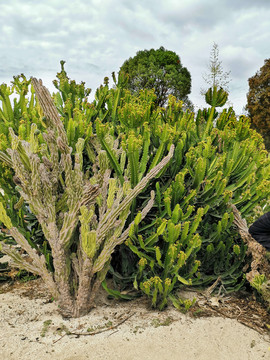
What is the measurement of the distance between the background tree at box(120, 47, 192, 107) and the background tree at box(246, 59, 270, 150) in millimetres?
8000

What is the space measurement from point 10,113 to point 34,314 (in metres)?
2.10

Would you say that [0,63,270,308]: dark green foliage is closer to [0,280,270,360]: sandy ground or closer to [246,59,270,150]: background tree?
[0,280,270,360]: sandy ground

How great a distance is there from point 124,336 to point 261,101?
28.3 metres

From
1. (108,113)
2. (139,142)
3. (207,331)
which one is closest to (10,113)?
(108,113)

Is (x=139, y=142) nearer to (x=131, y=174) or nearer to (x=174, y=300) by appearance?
(x=131, y=174)

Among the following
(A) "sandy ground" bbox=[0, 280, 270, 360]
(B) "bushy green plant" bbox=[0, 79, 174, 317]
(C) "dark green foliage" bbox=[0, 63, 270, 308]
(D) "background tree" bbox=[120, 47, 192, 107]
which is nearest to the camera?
(A) "sandy ground" bbox=[0, 280, 270, 360]

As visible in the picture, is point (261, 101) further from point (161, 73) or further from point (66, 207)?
point (66, 207)

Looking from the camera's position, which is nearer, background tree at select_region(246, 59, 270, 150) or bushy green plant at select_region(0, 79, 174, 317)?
bushy green plant at select_region(0, 79, 174, 317)

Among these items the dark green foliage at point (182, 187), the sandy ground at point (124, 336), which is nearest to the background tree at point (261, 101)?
the dark green foliage at point (182, 187)

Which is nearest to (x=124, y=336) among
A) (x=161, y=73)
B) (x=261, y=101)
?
(x=161, y=73)

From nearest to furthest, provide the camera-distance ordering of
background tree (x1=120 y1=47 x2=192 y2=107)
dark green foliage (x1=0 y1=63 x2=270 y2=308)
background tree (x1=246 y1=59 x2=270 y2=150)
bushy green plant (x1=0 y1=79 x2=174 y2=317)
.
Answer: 1. bushy green plant (x1=0 y1=79 x2=174 y2=317)
2. dark green foliage (x1=0 y1=63 x2=270 y2=308)
3. background tree (x1=120 y1=47 x2=192 y2=107)
4. background tree (x1=246 y1=59 x2=270 y2=150)

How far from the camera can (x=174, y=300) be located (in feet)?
8.57

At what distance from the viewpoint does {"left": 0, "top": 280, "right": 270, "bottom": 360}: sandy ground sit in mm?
2123

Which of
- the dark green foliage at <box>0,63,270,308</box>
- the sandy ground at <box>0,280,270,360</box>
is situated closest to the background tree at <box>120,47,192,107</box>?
the dark green foliage at <box>0,63,270,308</box>
